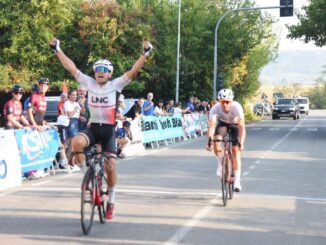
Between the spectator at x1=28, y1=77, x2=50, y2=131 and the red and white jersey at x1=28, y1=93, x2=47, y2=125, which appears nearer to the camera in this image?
the spectator at x1=28, y1=77, x2=50, y2=131

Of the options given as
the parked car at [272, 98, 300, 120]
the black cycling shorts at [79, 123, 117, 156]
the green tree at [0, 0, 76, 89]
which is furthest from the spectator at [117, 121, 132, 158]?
the parked car at [272, 98, 300, 120]

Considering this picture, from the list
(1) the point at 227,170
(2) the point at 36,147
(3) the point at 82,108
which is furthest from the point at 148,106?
(1) the point at 227,170

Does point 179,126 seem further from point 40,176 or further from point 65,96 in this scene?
point 40,176

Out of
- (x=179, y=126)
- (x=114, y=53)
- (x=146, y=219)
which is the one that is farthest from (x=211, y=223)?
(x=114, y=53)

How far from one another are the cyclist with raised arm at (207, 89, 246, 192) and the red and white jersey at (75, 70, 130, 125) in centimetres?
247

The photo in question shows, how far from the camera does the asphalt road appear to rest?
7938 millimetres

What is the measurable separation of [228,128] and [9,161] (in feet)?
14.0

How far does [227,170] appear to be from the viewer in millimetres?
10773

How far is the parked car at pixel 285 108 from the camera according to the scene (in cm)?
6075

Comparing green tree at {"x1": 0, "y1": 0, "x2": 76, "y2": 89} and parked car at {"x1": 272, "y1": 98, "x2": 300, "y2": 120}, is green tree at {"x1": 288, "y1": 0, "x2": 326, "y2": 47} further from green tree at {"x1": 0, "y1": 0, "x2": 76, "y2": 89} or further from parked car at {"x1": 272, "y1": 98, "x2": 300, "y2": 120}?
parked car at {"x1": 272, "y1": 98, "x2": 300, "y2": 120}

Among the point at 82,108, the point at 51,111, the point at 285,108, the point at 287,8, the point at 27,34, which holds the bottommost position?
the point at 285,108

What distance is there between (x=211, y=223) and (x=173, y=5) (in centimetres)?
4165

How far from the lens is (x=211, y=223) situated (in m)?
8.85

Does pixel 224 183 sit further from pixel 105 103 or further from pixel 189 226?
pixel 105 103
